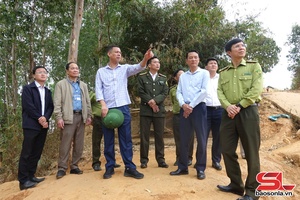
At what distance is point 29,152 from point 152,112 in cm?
211

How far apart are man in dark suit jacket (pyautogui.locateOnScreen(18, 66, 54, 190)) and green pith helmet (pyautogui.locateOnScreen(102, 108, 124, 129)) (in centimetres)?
104

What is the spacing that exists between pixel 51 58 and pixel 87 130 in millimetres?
11655

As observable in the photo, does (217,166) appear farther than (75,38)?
No

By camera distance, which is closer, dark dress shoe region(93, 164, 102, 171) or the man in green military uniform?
the man in green military uniform

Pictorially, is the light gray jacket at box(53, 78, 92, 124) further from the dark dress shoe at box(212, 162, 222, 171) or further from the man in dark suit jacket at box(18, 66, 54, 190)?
the dark dress shoe at box(212, 162, 222, 171)

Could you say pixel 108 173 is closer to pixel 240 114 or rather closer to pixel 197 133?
pixel 197 133

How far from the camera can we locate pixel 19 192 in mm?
4105

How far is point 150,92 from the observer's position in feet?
15.8

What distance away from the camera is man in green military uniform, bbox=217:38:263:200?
325 cm

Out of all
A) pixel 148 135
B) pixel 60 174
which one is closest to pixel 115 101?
pixel 148 135

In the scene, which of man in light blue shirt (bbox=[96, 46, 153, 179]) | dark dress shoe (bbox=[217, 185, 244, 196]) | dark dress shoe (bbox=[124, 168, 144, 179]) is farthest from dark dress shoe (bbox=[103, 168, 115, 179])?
dark dress shoe (bbox=[217, 185, 244, 196])

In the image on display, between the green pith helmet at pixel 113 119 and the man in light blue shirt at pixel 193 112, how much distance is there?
0.96 metres

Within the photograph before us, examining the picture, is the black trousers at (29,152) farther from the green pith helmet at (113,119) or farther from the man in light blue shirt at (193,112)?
the man in light blue shirt at (193,112)

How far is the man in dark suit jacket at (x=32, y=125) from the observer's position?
4105 millimetres
